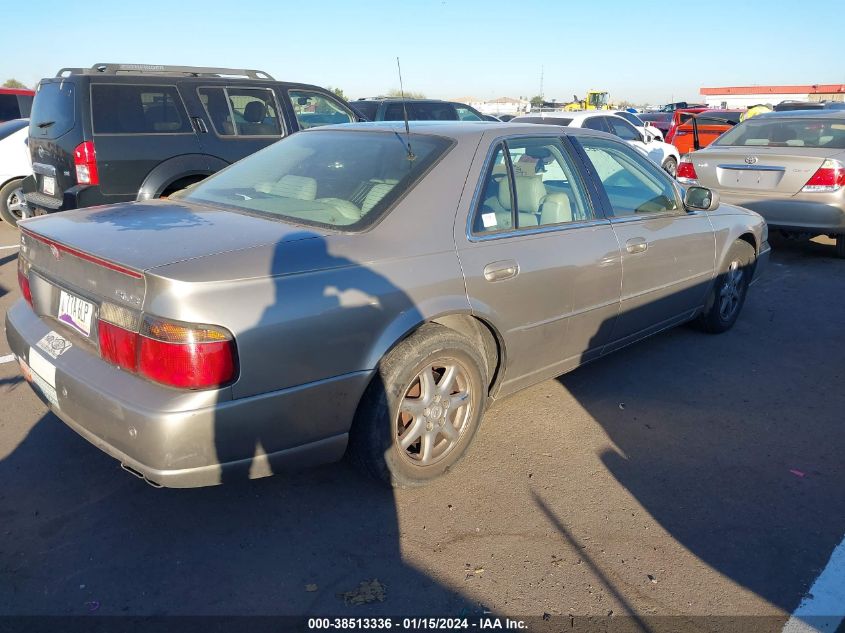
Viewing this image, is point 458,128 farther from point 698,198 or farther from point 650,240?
point 698,198

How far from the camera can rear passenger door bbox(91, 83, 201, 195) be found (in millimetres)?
6137

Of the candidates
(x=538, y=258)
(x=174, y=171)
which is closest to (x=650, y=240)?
(x=538, y=258)

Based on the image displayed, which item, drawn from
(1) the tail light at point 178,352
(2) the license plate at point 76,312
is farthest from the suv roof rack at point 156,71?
(1) the tail light at point 178,352

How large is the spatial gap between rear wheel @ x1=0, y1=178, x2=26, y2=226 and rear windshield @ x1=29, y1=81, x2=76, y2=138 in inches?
83.9

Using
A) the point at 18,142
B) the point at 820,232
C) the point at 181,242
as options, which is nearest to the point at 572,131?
the point at 181,242

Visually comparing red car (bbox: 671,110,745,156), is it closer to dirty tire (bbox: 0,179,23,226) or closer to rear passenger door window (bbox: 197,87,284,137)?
rear passenger door window (bbox: 197,87,284,137)

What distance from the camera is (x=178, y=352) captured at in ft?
7.46

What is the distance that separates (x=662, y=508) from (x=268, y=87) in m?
6.24

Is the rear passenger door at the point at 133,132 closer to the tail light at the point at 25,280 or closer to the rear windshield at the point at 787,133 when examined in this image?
the tail light at the point at 25,280

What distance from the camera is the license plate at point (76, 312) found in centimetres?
258

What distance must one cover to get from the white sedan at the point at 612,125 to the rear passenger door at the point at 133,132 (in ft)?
20.5

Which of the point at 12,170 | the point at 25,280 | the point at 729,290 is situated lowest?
the point at 729,290

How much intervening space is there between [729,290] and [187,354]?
433cm

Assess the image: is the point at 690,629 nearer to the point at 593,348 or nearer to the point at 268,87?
the point at 593,348
